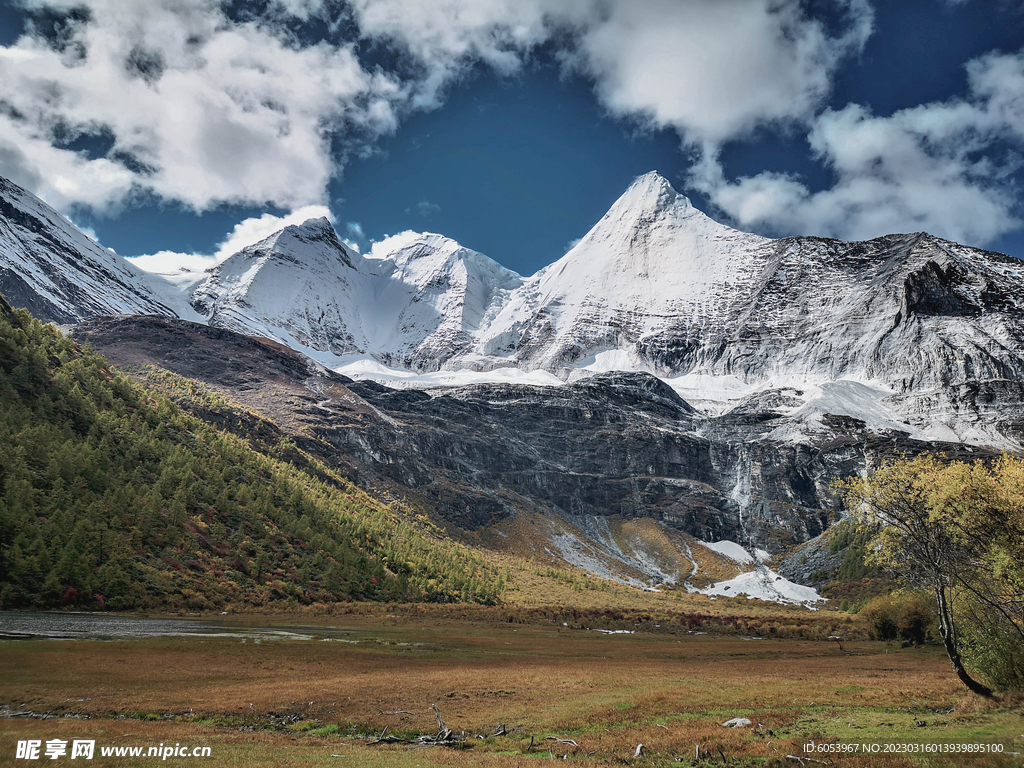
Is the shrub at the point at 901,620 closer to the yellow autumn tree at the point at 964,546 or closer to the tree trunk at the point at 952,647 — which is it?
the yellow autumn tree at the point at 964,546

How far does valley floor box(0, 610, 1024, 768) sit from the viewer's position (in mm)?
18391

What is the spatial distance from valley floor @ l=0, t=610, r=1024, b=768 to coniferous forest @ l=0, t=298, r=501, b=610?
18.8 metres

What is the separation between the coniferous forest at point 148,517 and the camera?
51.6 metres

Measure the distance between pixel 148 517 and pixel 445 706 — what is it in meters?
53.6

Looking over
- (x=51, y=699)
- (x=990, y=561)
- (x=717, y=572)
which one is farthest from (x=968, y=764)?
(x=717, y=572)

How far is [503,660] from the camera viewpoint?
1884 inches

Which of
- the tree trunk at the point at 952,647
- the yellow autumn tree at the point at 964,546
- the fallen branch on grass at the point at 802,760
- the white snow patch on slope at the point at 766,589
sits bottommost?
the white snow patch on slope at the point at 766,589

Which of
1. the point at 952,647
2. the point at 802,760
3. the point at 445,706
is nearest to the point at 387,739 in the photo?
the point at 445,706

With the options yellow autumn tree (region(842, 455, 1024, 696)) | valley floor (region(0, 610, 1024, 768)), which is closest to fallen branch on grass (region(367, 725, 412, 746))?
valley floor (region(0, 610, 1024, 768))

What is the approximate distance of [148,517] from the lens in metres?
64.8

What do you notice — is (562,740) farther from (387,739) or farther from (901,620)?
(901,620)

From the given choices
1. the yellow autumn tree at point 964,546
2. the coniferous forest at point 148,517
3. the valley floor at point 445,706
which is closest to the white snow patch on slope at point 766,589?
the coniferous forest at point 148,517

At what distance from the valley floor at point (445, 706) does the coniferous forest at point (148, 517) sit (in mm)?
18840

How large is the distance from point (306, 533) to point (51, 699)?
68.1 metres
